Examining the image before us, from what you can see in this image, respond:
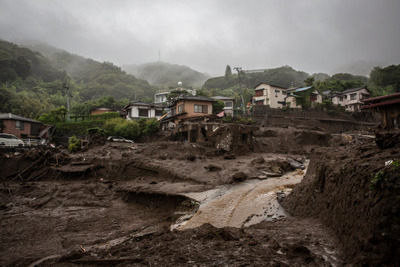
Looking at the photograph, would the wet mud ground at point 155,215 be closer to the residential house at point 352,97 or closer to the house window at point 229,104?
the house window at point 229,104

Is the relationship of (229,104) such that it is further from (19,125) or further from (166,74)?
(166,74)

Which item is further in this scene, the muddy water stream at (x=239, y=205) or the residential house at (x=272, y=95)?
the residential house at (x=272, y=95)

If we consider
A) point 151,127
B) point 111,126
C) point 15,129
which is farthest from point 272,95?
point 15,129

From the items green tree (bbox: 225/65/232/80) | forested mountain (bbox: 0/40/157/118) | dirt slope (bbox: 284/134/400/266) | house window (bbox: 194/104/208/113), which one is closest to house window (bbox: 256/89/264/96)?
house window (bbox: 194/104/208/113)

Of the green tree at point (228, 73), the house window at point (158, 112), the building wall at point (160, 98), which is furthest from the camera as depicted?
the green tree at point (228, 73)

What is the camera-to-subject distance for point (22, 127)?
38.2 metres

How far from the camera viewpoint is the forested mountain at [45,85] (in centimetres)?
5134

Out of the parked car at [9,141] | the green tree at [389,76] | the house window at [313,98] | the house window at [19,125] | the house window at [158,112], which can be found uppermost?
the green tree at [389,76]

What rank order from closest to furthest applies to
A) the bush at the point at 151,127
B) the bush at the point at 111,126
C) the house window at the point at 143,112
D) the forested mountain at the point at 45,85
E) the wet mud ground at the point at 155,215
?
the wet mud ground at the point at 155,215
the bush at the point at 151,127
the bush at the point at 111,126
the house window at the point at 143,112
the forested mountain at the point at 45,85

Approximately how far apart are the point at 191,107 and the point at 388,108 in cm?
2597

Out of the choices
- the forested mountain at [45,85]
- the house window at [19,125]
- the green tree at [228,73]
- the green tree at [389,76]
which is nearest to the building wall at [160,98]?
the forested mountain at [45,85]

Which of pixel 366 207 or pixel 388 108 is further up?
pixel 388 108

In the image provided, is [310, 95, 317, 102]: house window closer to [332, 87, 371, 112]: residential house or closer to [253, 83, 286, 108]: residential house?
[332, 87, 371, 112]: residential house

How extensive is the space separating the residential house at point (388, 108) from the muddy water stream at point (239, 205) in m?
8.53
